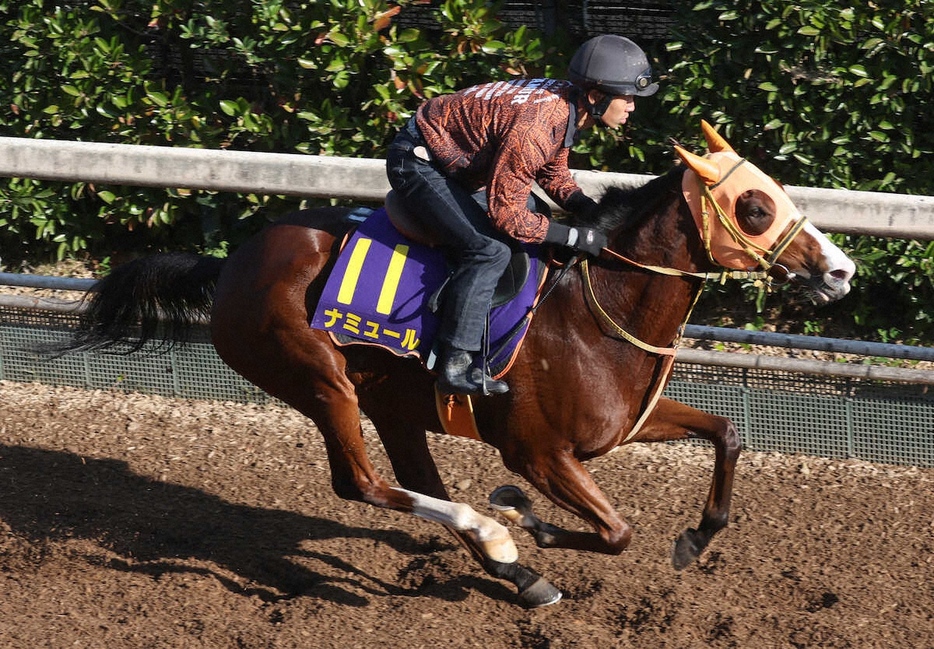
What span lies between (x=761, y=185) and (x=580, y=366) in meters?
0.97

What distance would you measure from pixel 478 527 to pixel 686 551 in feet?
2.91

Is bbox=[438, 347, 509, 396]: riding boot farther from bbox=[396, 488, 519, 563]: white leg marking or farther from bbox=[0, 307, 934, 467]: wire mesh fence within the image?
bbox=[0, 307, 934, 467]: wire mesh fence

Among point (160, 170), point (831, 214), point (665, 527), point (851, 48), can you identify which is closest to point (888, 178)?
point (851, 48)

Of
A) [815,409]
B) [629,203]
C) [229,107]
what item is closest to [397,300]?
[629,203]

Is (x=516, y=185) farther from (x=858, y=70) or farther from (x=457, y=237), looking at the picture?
(x=858, y=70)

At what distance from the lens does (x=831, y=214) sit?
5512 millimetres

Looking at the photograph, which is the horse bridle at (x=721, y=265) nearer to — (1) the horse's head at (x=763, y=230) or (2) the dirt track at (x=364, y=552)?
(1) the horse's head at (x=763, y=230)

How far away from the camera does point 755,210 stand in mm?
4410

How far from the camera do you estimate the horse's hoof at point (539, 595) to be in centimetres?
500

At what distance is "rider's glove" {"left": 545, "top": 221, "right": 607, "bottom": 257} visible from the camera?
4582 mm

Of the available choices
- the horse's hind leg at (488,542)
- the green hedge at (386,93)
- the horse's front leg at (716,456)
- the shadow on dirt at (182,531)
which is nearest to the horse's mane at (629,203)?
the horse's front leg at (716,456)

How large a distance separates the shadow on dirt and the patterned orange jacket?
1.72m

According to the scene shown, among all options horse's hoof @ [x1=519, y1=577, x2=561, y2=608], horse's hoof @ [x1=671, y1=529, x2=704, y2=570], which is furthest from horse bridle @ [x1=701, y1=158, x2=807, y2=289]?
horse's hoof @ [x1=519, y1=577, x2=561, y2=608]

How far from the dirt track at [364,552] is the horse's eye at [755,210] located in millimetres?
1567
